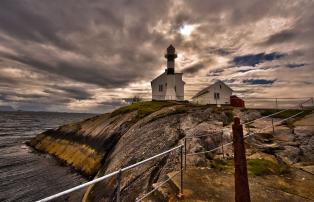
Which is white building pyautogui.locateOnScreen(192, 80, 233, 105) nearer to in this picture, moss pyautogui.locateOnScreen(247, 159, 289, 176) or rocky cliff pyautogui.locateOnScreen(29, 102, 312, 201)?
rocky cliff pyautogui.locateOnScreen(29, 102, 312, 201)

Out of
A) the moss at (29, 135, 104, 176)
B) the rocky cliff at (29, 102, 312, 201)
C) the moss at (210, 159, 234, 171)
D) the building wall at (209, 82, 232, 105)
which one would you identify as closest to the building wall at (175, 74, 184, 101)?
the building wall at (209, 82, 232, 105)

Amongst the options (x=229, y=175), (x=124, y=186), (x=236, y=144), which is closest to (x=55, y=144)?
(x=124, y=186)

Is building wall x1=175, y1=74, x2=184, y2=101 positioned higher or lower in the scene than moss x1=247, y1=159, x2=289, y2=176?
higher

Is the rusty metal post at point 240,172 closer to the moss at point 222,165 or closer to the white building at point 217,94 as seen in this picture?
the moss at point 222,165

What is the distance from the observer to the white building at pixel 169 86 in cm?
4081

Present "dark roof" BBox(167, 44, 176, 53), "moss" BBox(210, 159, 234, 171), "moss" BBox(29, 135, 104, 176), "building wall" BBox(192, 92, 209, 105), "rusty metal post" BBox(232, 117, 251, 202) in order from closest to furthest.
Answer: "rusty metal post" BBox(232, 117, 251, 202), "moss" BBox(210, 159, 234, 171), "moss" BBox(29, 135, 104, 176), "building wall" BBox(192, 92, 209, 105), "dark roof" BBox(167, 44, 176, 53)

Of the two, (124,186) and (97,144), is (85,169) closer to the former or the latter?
(97,144)

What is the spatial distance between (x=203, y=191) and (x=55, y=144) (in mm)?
32209

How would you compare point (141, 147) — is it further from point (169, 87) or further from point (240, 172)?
point (169, 87)

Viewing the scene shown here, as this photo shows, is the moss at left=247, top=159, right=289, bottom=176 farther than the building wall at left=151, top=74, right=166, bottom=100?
No

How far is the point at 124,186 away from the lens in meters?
9.26

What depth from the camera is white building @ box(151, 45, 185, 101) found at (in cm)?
4081

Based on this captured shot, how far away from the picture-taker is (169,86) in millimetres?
40969

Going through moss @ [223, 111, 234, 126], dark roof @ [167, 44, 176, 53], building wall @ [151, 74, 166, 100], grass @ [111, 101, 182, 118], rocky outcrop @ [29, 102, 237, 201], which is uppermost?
dark roof @ [167, 44, 176, 53]
